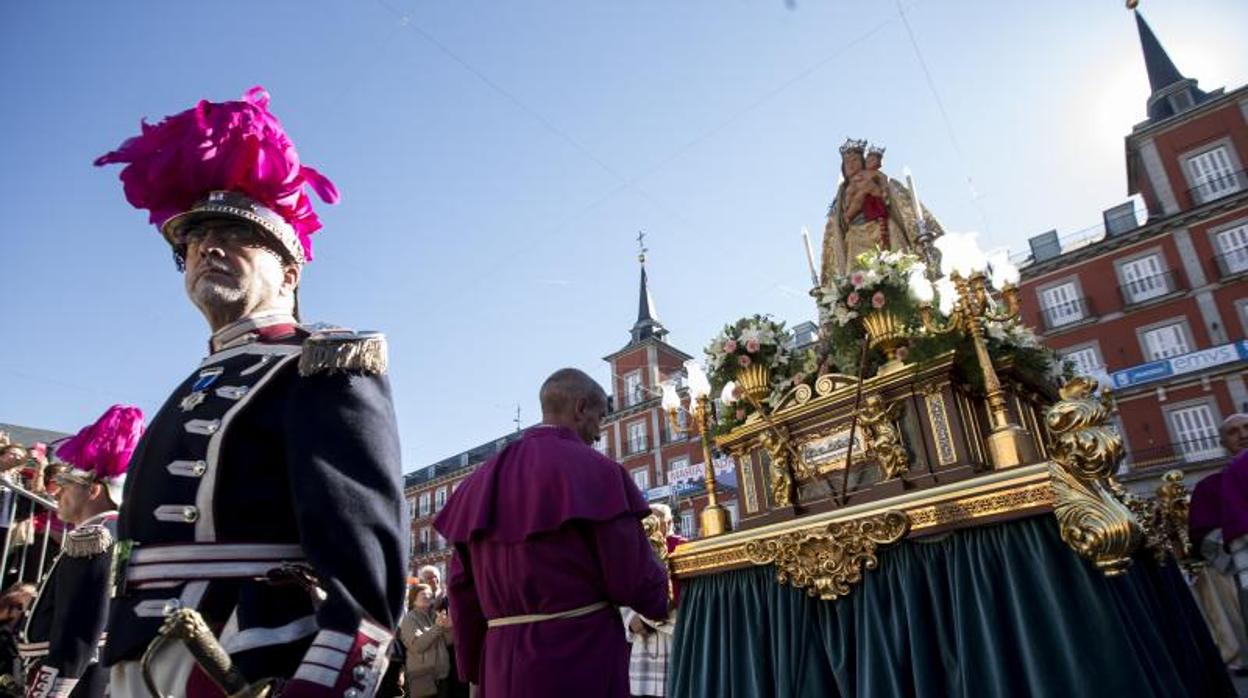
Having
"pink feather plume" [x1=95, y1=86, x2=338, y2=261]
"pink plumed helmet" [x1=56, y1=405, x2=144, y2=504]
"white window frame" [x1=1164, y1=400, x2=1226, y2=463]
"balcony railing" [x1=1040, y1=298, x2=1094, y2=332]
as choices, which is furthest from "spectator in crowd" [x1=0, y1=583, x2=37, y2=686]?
"balcony railing" [x1=1040, y1=298, x2=1094, y2=332]

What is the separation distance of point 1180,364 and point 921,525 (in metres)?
28.7

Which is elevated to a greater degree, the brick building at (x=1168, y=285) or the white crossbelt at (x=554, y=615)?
the brick building at (x=1168, y=285)

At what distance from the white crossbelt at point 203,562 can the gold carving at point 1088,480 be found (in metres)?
2.56

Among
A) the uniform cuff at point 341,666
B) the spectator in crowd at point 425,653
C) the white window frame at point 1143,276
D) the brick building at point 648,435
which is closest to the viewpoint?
the uniform cuff at point 341,666

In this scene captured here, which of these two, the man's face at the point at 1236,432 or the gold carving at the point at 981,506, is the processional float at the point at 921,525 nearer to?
the gold carving at the point at 981,506

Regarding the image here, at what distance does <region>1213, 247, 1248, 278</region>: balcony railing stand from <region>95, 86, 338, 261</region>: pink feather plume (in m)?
33.0

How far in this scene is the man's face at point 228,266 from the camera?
1681 mm

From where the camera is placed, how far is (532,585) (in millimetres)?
2566

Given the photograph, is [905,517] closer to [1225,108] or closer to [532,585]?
[532,585]

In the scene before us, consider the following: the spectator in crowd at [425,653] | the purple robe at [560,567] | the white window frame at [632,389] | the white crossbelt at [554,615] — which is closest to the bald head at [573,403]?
the purple robe at [560,567]

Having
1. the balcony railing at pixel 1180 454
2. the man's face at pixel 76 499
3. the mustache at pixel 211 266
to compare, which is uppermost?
the balcony railing at pixel 1180 454

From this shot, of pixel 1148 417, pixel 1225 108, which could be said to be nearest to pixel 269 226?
pixel 1148 417

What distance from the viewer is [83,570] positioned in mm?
2791

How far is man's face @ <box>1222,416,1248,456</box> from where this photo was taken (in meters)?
4.94
